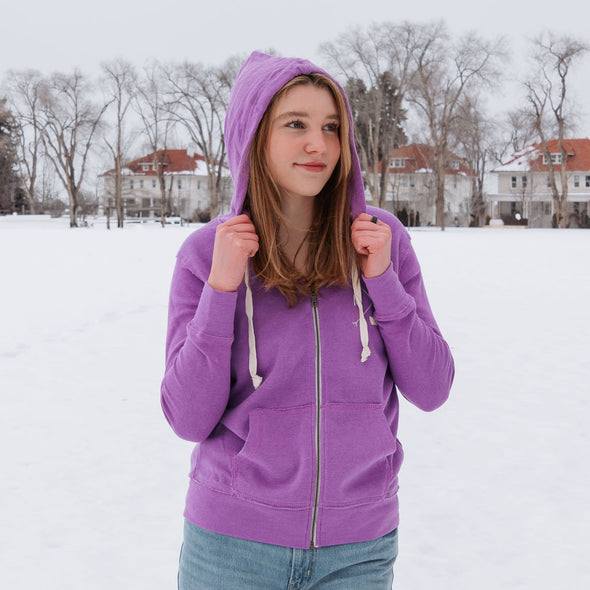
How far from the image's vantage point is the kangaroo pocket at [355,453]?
5.17 ft

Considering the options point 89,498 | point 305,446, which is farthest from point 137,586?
point 305,446

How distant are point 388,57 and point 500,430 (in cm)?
3761

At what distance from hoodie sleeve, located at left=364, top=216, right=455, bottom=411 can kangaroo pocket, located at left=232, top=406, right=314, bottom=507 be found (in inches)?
10.0

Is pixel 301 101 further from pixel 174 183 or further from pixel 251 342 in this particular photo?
pixel 174 183

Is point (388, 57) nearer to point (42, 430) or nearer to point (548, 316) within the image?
point (548, 316)

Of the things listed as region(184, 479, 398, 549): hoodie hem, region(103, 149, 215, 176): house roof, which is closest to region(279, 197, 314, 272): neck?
region(184, 479, 398, 549): hoodie hem

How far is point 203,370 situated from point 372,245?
473mm

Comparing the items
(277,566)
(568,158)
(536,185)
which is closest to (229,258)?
(277,566)

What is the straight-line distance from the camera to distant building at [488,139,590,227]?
192 ft

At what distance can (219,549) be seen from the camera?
160 cm

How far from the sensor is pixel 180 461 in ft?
14.7

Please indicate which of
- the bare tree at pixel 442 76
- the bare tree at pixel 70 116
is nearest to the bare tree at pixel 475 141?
the bare tree at pixel 442 76

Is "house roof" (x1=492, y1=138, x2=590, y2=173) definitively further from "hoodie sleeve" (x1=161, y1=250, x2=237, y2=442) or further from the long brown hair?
"hoodie sleeve" (x1=161, y1=250, x2=237, y2=442)

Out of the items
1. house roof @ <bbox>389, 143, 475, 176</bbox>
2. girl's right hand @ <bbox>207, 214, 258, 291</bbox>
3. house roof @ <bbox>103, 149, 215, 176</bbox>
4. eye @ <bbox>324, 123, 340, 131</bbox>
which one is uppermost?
house roof @ <bbox>103, 149, 215, 176</bbox>
